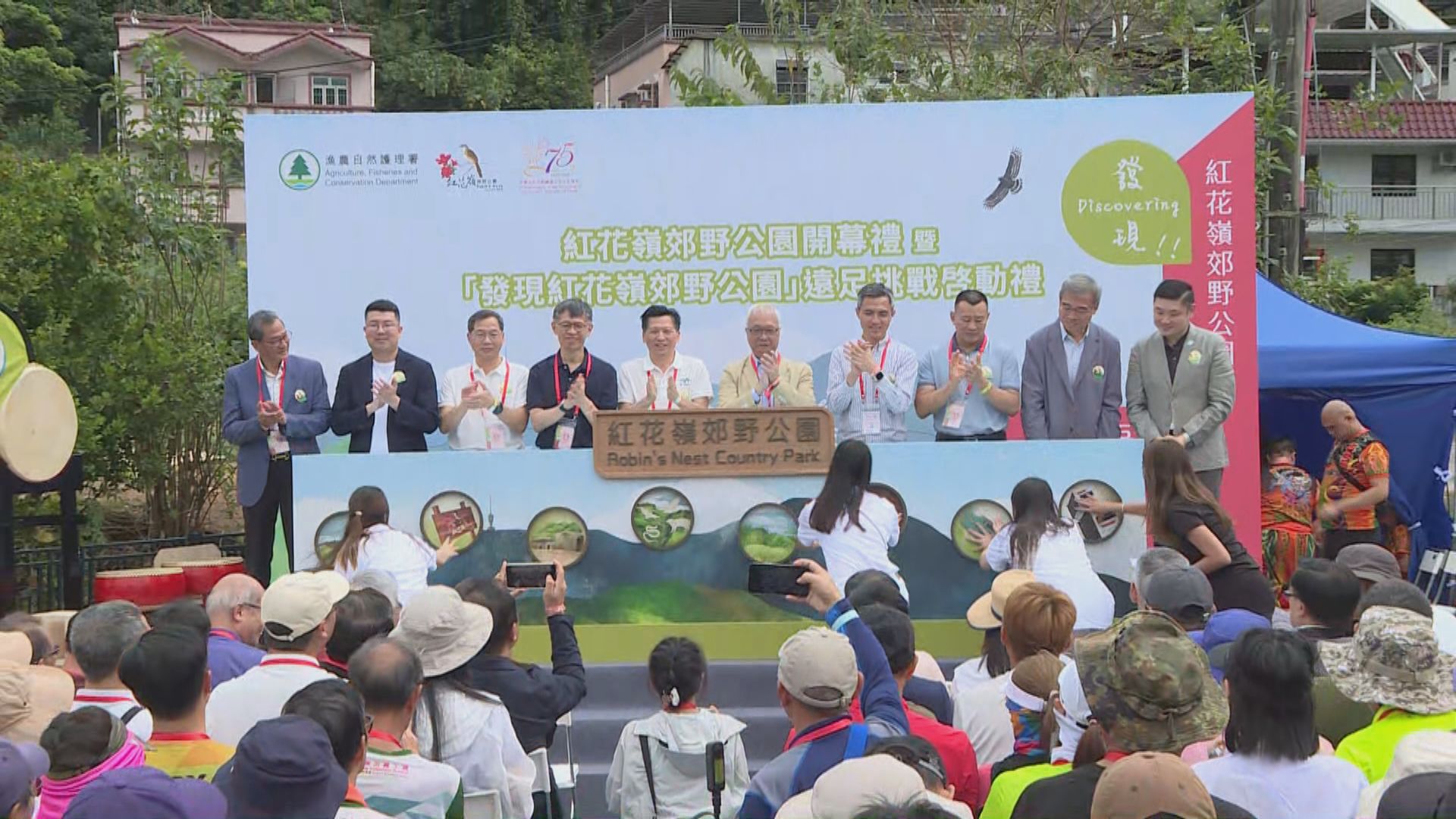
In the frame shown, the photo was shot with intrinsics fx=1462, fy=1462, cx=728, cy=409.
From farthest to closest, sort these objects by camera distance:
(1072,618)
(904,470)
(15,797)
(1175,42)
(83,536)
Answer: (1175,42) < (83,536) < (904,470) < (1072,618) < (15,797)

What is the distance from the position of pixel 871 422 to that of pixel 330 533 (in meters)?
2.80

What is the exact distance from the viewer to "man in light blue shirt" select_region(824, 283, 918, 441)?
762 centimetres

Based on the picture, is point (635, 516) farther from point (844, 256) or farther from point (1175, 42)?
point (1175, 42)

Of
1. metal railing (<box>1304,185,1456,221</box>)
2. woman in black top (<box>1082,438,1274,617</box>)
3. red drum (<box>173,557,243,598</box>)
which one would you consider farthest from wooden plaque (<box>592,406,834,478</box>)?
metal railing (<box>1304,185,1456,221</box>)

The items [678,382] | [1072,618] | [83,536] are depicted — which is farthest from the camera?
[83,536]

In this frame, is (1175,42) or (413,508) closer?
(413,508)

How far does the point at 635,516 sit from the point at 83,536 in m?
5.18

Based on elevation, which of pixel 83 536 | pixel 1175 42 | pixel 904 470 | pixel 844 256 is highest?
pixel 1175 42

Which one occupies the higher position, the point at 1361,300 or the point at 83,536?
the point at 1361,300

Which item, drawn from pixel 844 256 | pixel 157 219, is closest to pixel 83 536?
pixel 157 219

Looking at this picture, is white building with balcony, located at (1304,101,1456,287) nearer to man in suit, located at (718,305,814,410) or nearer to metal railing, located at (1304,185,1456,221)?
metal railing, located at (1304,185,1456,221)

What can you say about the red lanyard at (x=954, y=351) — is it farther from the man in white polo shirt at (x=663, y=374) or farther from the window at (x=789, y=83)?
the window at (x=789, y=83)

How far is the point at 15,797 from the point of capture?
2.96 m

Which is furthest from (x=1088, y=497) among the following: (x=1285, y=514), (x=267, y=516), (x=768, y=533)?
(x=267, y=516)
